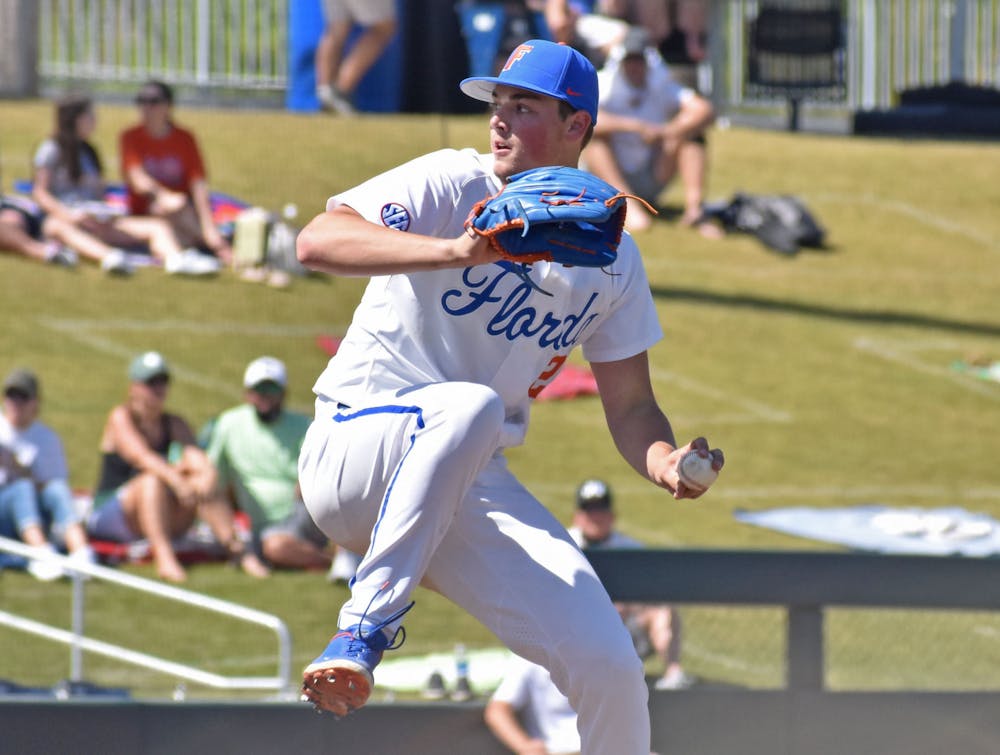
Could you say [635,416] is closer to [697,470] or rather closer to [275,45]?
[697,470]

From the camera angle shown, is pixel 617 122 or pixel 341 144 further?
pixel 617 122

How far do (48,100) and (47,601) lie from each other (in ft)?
17.5

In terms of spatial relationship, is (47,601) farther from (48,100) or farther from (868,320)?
(868,320)

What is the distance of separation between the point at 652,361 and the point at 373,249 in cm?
824

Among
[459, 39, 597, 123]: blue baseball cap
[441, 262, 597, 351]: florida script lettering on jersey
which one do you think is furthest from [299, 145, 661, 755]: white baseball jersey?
[459, 39, 597, 123]: blue baseball cap

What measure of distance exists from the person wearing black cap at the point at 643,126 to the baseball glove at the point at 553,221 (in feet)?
28.1

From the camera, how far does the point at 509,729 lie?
5.23m

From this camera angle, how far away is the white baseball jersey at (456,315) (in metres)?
3.90

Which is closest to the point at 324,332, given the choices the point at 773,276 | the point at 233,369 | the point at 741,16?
the point at 233,369

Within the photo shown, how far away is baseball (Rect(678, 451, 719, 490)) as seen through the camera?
3.70 metres

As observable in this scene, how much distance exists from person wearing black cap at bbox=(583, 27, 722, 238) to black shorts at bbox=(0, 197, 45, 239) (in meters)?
3.71

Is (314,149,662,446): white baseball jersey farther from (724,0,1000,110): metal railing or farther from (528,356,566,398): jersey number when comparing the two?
(724,0,1000,110): metal railing

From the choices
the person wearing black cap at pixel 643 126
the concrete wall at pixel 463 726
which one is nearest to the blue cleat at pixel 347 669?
the concrete wall at pixel 463 726

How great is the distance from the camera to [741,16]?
18906mm
